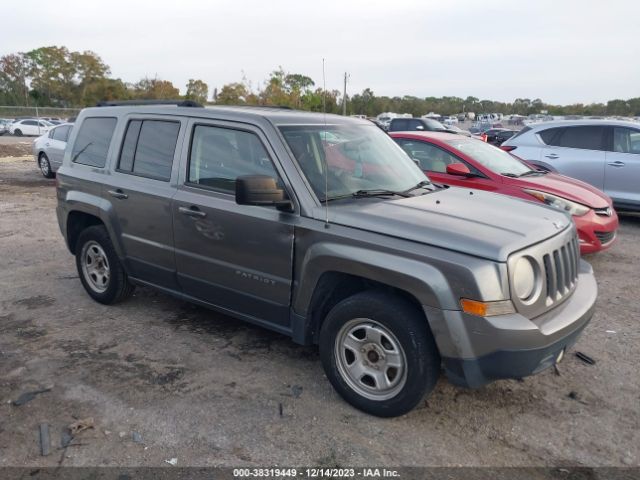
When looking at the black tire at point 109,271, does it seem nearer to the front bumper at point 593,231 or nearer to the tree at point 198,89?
the front bumper at point 593,231

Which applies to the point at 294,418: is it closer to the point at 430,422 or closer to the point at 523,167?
the point at 430,422

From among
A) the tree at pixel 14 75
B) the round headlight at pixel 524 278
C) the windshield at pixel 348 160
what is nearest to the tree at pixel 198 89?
the tree at pixel 14 75

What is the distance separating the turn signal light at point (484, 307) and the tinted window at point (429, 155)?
4.41 meters

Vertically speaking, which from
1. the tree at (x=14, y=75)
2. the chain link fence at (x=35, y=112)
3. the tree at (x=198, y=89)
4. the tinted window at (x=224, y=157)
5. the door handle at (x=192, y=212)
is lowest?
the door handle at (x=192, y=212)

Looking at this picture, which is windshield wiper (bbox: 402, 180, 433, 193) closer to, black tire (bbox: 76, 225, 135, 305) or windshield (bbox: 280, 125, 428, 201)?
windshield (bbox: 280, 125, 428, 201)

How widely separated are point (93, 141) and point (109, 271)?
125 cm

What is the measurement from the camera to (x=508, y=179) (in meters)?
6.71

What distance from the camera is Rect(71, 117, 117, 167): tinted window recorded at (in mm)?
5027

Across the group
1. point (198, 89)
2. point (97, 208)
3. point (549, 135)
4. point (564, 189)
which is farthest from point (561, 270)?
point (198, 89)

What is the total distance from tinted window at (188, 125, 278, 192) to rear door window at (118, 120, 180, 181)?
0.26 meters

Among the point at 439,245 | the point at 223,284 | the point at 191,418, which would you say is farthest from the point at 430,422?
the point at 223,284

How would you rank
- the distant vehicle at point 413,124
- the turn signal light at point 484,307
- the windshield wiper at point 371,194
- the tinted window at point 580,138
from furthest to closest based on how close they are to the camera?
the distant vehicle at point 413,124, the tinted window at point 580,138, the windshield wiper at point 371,194, the turn signal light at point 484,307

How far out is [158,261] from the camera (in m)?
4.54

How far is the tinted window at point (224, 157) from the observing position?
3895mm
